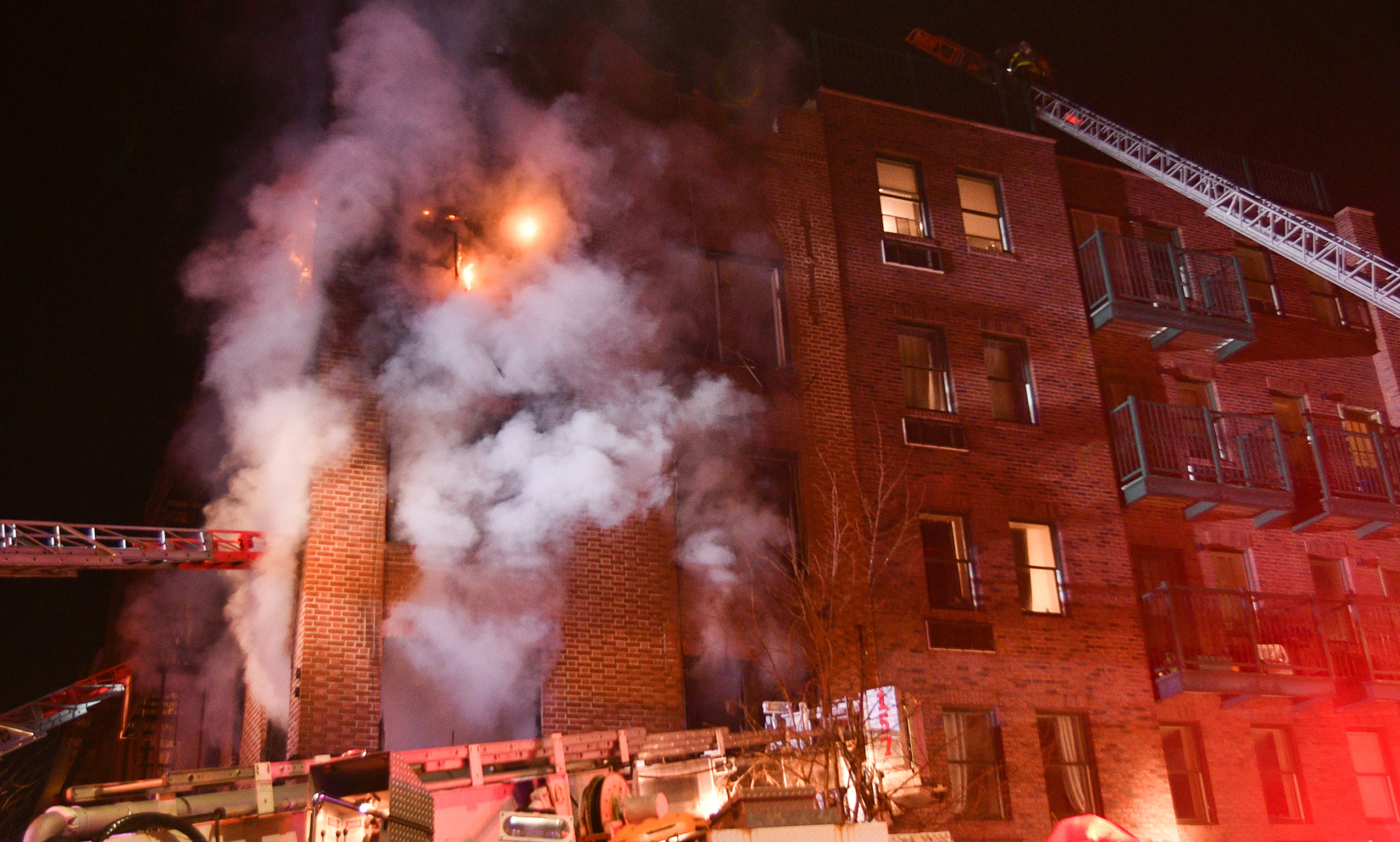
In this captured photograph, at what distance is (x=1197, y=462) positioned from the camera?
48.5ft

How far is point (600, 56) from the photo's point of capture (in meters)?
14.1

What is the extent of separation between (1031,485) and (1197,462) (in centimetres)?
231

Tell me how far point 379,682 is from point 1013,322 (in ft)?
30.2

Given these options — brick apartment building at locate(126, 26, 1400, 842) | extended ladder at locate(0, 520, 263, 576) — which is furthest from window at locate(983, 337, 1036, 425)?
extended ladder at locate(0, 520, 263, 576)

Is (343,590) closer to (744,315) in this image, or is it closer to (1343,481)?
(744,315)

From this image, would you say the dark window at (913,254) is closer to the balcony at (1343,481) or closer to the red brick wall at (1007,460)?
the red brick wall at (1007,460)

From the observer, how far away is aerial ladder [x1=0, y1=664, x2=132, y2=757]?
16.8m

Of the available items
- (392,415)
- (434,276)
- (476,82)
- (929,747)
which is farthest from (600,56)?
(929,747)

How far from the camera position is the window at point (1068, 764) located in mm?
12773

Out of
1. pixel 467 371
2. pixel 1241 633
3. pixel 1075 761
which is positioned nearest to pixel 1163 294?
pixel 1241 633

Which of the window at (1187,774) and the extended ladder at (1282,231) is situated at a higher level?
the extended ladder at (1282,231)

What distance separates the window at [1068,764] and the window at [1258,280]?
24.5ft

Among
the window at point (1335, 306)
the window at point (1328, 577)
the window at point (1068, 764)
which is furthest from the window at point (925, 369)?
the window at point (1335, 306)

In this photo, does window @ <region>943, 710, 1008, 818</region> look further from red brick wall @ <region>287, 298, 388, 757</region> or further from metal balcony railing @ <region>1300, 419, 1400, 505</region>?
red brick wall @ <region>287, 298, 388, 757</region>
